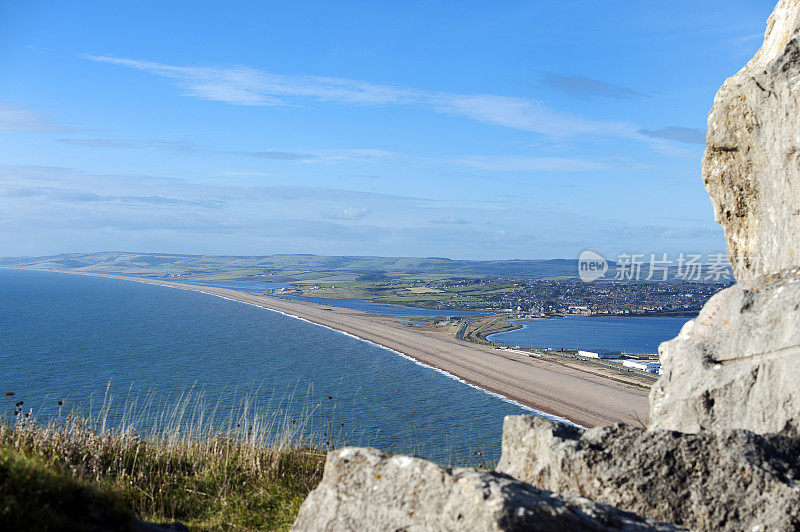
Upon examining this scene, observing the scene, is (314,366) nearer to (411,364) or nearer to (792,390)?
(411,364)

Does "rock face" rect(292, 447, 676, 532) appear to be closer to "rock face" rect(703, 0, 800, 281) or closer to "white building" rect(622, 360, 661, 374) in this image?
"rock face" rect(703, 0, 800, 281)

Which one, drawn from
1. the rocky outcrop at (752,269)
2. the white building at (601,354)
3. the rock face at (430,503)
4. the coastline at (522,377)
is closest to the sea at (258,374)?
the coastline at (522,377)

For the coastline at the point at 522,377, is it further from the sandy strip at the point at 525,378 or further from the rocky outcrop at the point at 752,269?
the rocky outcrop at the point at 752,269

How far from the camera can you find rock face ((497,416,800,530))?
454cm

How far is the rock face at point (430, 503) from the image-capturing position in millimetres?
3918

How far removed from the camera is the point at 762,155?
340 inches

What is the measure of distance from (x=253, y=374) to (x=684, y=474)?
156 ft

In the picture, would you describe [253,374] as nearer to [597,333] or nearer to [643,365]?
[643,365]

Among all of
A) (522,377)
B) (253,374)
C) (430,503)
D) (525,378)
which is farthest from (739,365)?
(522,377)

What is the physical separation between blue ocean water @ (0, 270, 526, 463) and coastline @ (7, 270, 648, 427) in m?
2.54

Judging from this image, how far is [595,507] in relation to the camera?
4.26m

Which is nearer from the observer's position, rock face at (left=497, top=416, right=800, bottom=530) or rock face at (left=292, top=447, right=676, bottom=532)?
rock face at (left=292, top=447, right=676, bottom=532)

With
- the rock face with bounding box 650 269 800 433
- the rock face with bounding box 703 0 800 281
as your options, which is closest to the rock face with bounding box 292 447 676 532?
the rock face with bounding box 650 269 800 433

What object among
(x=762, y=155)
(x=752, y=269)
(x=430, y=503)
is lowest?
(x=430, y=503)
